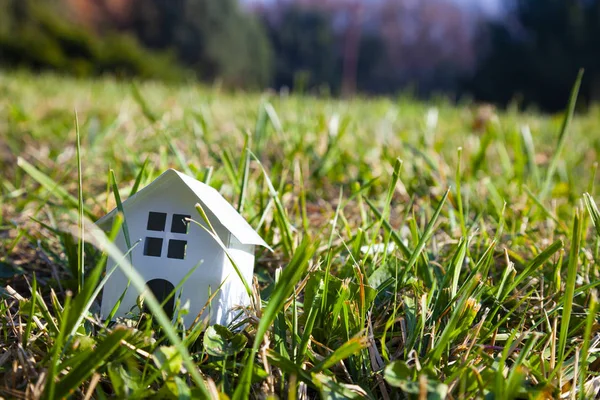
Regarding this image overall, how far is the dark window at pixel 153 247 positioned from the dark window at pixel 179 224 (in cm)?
3

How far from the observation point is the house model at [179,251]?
2.62ft

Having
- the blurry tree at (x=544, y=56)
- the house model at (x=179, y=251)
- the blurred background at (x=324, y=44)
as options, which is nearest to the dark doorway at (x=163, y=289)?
the house model at (x=179, y=251)

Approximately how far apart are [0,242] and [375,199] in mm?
981

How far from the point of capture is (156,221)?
32.5 inches

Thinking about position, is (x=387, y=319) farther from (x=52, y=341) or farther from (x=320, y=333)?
(x=52, y=341)

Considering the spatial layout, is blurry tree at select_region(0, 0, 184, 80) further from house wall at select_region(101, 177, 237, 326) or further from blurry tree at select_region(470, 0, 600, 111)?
house wall at select_region(101, 177, 237, 326)

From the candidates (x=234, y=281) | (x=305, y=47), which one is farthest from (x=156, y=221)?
(x=305, y=47)

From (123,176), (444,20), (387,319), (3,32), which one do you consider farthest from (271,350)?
(444,20)

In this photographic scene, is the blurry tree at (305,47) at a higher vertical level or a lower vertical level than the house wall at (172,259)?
higher

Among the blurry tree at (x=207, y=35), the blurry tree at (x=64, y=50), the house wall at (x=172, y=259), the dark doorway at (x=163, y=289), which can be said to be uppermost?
the blurry tree at (x=207, y=35)

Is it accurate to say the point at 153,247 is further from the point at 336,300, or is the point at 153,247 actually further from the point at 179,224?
the point at 336,300

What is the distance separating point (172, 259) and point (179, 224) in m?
0.05

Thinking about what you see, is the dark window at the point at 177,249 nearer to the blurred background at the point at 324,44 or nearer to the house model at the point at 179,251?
the house model at the point at 179,251

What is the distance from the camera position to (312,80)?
23.8 metres
